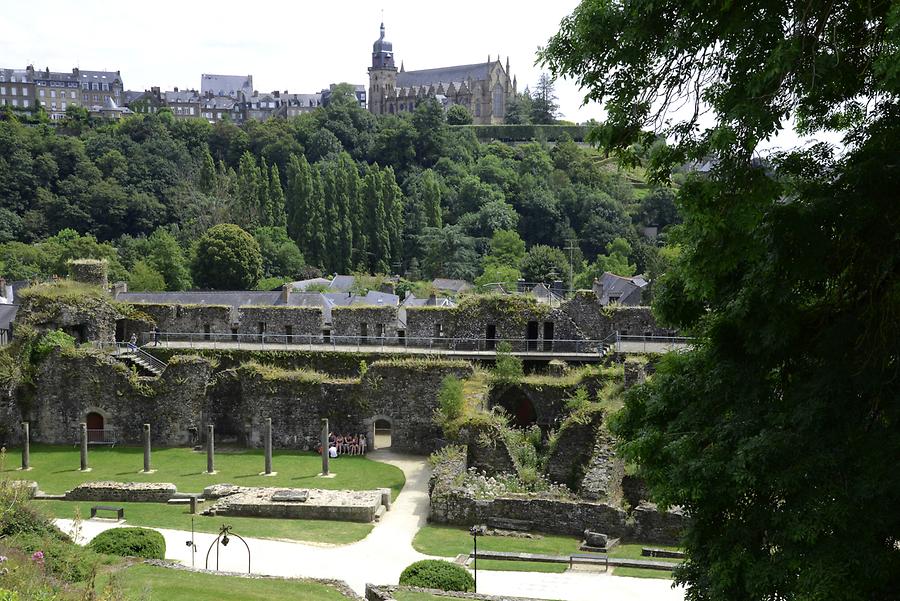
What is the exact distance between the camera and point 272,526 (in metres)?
25.4

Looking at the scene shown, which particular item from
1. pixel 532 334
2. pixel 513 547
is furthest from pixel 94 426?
pixel 513 547

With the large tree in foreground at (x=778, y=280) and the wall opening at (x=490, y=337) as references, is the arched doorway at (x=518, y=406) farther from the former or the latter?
the large tree in foreground at (x=778, y=280)

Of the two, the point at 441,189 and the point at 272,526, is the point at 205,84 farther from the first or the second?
the point at 272,526

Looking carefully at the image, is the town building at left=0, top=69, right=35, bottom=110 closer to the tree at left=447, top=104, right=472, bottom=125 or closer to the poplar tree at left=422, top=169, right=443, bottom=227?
the tree at left=447, top=104, right=472, bottom=125

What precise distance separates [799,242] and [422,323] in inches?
1163

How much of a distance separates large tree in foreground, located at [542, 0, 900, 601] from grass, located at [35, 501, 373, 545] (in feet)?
45.8

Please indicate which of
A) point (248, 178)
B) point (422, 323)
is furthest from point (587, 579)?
point (248, 178)

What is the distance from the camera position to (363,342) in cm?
4112

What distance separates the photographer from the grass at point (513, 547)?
21109 millimetres

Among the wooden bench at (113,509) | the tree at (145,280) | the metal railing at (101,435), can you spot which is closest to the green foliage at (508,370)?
the wooden bench at (113,509)

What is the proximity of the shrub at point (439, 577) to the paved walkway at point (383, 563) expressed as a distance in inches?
20.9

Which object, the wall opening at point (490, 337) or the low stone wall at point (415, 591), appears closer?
the low stone wall at point (415, 591)

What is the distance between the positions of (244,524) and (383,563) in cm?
519

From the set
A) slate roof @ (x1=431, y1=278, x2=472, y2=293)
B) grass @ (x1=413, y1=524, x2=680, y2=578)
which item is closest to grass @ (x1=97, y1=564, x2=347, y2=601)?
grass @ (x1=413, y1=524, x2=680, y2=578)
